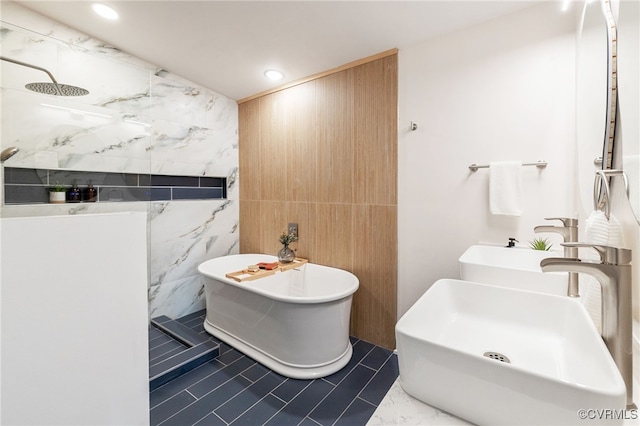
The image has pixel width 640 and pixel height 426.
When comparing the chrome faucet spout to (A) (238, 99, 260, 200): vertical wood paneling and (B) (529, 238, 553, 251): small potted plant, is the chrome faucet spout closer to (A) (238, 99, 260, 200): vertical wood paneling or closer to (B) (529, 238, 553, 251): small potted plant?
(B) (529, 238, 553, 251): small potted plant

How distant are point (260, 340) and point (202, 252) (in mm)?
1430

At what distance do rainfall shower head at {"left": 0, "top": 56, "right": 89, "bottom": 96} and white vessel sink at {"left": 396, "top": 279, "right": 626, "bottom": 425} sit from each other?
2.36 m

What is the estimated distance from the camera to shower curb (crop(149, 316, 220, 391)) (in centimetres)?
194

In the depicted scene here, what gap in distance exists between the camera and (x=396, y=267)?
2.29 m

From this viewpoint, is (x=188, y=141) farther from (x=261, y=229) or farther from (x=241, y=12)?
(x=241, y=12)

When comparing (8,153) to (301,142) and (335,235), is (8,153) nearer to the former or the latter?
(301,142)

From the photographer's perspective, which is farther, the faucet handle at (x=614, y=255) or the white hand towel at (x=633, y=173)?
the white hand towel at (x=633, y=173)

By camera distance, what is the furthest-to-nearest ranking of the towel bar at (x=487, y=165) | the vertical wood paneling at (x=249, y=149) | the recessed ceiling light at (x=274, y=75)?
the vertical wood paneling at (x=249, y=149)
the recessed ceiling light at (x=274, y=75)
the towel bar at (x=487, y=165)

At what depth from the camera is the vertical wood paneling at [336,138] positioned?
2531 millimetres

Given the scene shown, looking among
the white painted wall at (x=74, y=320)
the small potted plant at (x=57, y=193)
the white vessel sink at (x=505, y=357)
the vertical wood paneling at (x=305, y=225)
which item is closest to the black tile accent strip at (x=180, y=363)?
the white painted wall at (x=74, y=320)

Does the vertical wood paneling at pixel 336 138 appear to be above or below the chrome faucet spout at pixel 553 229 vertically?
above

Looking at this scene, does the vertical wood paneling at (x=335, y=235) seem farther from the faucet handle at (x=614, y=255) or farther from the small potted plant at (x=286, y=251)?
the faucet handle at (x=614, y=255)

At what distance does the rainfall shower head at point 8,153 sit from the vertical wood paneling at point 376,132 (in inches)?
90.5

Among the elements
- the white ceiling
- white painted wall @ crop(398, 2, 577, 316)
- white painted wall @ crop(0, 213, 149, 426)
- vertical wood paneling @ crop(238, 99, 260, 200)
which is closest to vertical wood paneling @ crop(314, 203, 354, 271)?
white painted wall @ crop(398, 2, 577, 316)
